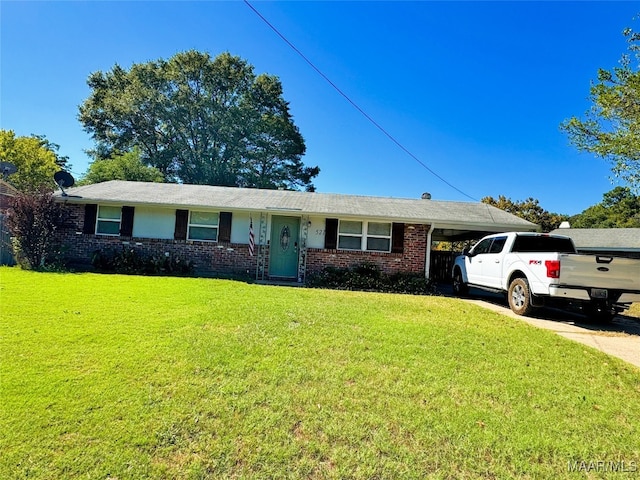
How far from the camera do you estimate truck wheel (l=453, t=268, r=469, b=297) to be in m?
11.0

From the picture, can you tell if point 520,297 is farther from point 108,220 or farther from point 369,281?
point 108,220

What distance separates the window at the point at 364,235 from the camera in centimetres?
1170

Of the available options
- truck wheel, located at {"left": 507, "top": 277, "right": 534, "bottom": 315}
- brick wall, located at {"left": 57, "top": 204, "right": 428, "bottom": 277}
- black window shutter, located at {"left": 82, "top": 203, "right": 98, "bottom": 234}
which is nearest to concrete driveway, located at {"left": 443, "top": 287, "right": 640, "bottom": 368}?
truck wheel, located at {"left": 507, "top": 277, "right": 534, "bottom": 315}

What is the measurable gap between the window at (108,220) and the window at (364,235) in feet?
26.2

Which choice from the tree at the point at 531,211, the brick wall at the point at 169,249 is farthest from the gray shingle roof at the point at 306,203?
the tree at the point at 531,211

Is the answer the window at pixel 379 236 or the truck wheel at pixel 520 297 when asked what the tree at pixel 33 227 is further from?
the truck wheel at pixel 520 297

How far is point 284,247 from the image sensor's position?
39.1ft

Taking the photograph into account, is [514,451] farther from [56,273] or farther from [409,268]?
[56,273]

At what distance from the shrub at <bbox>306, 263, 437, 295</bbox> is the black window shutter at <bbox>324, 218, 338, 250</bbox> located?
854mm

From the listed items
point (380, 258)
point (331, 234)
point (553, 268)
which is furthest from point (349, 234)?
point (553, 268)

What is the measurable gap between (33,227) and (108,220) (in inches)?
83.0

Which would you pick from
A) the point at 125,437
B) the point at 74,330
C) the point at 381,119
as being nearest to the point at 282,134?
the point at 381,119

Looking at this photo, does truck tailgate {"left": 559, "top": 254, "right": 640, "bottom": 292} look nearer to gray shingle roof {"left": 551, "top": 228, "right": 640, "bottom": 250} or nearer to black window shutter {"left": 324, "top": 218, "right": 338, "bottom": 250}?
black window shutter {"left": 324, "top": 218, "right": 338, "bottom": 250}

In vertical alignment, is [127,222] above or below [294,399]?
above
